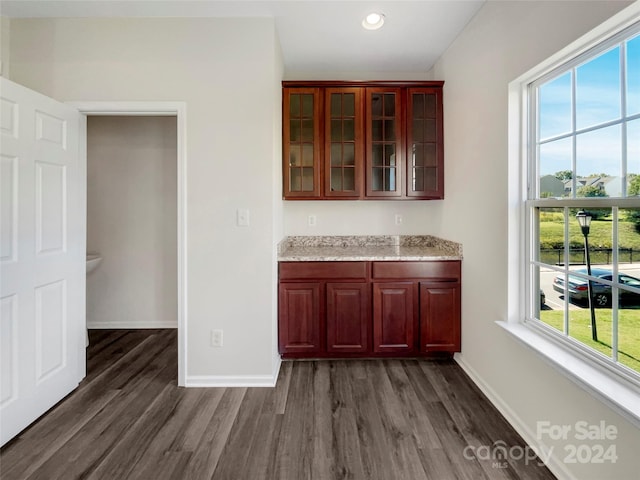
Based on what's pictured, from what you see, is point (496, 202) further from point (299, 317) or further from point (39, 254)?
point (39, 254)

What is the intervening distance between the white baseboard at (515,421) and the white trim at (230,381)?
1.46 meters

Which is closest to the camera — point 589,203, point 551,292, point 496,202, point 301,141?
point 589,203

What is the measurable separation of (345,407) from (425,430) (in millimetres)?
497

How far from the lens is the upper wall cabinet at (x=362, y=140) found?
3029mm

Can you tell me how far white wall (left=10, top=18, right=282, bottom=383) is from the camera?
243 centimetres

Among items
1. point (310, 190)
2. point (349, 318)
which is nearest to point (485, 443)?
point (349, 318)

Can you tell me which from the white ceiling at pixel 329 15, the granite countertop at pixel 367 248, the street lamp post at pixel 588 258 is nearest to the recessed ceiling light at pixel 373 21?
the white ceiling at pixel 329 15

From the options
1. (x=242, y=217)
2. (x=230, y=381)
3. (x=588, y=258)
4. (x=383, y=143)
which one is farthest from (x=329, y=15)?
(x=230, y=381)

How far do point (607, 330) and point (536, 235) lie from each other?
640 millimetres

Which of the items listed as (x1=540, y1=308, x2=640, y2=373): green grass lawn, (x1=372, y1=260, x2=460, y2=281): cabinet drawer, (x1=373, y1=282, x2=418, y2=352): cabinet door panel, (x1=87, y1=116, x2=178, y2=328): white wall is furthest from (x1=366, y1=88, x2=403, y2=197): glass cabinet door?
(x1=87, y1=116, x2=178, y2=328): white wall

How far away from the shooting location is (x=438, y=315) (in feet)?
9.34

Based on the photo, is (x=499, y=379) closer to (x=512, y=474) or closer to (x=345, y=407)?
(x=512, y=474)

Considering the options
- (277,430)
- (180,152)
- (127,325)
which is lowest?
(277,430)

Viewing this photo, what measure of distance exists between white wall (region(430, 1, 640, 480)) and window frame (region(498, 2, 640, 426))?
0.16ft
